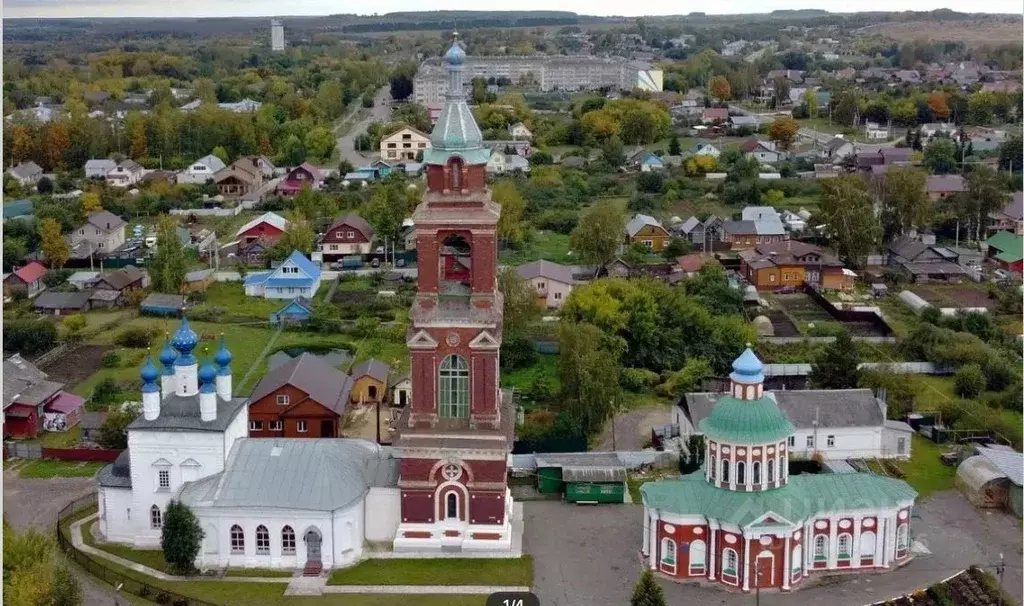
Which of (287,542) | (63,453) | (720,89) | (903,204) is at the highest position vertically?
(720,89)

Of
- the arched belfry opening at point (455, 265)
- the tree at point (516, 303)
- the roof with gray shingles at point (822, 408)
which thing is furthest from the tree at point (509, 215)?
the arched belfry opening at point (455, 265)

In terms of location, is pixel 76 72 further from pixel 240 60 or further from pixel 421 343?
pixel 421 343

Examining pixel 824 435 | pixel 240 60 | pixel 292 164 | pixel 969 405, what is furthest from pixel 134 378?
pixel 240 60

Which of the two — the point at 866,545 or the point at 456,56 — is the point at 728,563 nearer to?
the point at 866,545

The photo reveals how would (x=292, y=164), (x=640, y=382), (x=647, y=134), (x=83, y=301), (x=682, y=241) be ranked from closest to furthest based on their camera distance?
1. (x=640, y=382)
2. (x=83, y=301)
3. (x=682, y=241)
4. (x=292, y=164)
5. (x=647, y=134)

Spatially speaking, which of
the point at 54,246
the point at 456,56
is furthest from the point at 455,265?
the point at 54,246

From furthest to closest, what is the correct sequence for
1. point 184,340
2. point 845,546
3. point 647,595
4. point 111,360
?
1. point 111,360
2. point 184,340
3. point 845,546
4. point 647,595

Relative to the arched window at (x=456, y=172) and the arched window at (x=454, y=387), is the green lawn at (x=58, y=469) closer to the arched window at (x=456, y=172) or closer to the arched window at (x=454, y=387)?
the arched window at (x=454, y=387)
